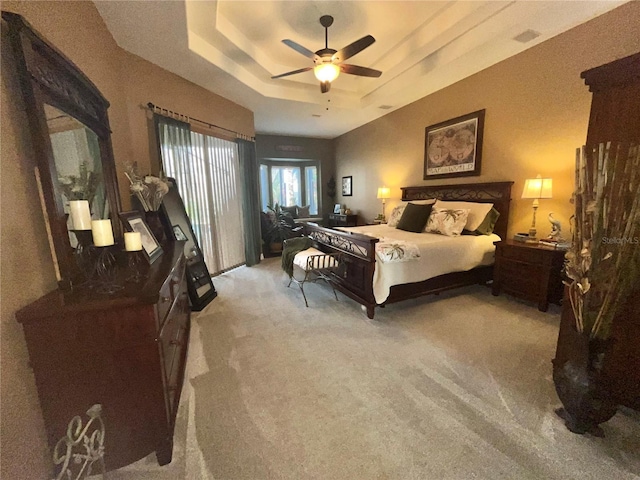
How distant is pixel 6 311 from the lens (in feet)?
3.27

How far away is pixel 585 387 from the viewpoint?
4.48ft

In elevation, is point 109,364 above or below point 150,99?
below

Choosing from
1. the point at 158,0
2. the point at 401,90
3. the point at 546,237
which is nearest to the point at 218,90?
the point at 158,0

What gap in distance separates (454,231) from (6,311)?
3.75 metres

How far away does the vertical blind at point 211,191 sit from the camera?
11.6 ft

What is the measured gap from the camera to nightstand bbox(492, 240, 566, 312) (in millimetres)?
2738

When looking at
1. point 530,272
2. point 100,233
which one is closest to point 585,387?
point 530,272

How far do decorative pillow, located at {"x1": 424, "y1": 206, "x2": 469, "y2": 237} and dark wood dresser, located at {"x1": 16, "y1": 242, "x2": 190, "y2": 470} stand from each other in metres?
3.25

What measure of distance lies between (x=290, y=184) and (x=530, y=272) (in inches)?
219

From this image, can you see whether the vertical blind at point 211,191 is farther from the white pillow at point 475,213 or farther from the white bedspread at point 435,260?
the white pillow at point 475,213

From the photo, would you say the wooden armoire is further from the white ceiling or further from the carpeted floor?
the white ceiling

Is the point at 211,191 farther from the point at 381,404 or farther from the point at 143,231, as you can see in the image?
the point at 381,404

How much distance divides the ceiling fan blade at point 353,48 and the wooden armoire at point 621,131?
64.3 inches

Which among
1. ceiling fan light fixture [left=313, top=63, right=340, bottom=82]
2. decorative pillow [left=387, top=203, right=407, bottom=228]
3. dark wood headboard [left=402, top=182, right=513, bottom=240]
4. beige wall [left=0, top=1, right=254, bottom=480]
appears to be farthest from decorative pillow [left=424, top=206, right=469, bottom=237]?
beige wall [left=0, top=1, right=254, bottom=480]
